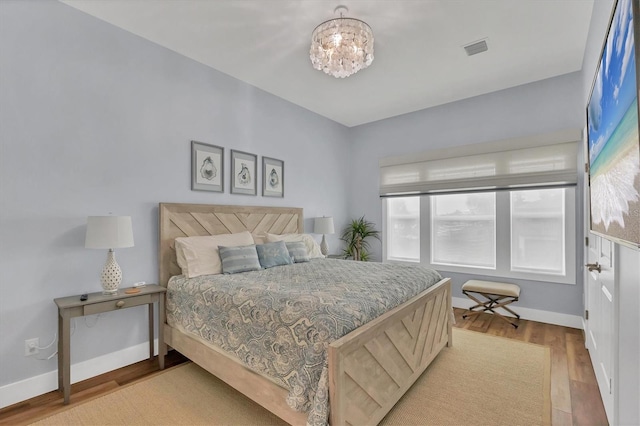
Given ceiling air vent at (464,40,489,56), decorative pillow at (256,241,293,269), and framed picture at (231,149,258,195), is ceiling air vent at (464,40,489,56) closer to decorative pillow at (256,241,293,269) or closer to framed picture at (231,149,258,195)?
framed picture at (231,149,258,195)

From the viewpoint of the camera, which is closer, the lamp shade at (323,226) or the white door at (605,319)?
the white door at (605,319)

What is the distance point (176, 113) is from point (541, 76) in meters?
4.17

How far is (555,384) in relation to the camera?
234 cm

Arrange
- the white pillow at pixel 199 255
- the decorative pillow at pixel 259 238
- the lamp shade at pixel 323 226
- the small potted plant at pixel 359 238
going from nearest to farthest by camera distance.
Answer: the white pillow at pixel 199 255 < the decorative pillow at pixel 259 238 < the lamp shade at pixel 323 226 < the small potted plant at pixel 359 238

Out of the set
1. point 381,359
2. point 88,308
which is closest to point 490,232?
point 381,359

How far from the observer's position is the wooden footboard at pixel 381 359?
1523 millimetres

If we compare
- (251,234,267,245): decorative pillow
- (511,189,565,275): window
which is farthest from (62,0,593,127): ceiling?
(251,234,267,245): decorative pillow

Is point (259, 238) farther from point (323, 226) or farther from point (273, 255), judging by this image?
point (323, 226)

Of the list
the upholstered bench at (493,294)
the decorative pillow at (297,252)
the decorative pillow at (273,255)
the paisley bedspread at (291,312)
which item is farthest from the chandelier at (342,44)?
the upholstered bench at (493,294)

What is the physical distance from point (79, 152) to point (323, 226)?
2980 millimetres

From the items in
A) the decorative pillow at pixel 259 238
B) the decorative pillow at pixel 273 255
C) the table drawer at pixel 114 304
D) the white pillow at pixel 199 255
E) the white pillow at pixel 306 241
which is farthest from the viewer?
the white pillow at pixel 306 241

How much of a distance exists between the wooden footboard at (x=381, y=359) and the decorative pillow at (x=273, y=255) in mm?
1497

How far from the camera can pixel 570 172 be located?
3533mm

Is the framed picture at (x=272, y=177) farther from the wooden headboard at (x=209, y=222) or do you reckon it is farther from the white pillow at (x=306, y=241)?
the white pillow at (x=306, y=241)
